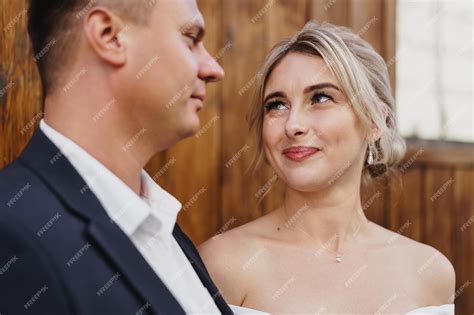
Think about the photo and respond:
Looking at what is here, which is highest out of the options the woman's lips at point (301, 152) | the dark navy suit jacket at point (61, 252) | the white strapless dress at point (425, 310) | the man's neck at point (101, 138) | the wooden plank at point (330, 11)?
the wooden plank at point (330, 11)

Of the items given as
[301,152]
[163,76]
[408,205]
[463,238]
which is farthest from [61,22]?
[463,238]

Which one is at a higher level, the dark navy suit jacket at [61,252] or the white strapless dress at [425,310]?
the dark navy suit jacket at [61,252]

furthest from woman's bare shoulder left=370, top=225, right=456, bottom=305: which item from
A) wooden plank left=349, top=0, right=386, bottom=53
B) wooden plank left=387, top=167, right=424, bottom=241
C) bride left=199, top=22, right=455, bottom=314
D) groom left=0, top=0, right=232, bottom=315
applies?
groom left=0, top=0, right=232, bottom=315

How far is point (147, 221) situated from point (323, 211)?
0.97 m

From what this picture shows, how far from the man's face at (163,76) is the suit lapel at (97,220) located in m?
0.15

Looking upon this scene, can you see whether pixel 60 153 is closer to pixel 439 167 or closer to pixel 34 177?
pixel 34 177

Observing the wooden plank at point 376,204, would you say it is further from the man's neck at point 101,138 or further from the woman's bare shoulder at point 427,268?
the man's neck at point 101,138

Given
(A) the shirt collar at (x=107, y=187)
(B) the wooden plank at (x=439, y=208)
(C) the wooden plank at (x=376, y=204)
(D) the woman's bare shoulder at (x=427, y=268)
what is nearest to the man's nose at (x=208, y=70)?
(A) the shirt collar at (x=107, y=187)

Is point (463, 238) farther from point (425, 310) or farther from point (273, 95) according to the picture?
point (273, 95)

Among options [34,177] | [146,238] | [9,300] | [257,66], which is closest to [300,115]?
[257,66]

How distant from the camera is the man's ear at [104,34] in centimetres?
128

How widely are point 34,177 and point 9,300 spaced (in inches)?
9.0

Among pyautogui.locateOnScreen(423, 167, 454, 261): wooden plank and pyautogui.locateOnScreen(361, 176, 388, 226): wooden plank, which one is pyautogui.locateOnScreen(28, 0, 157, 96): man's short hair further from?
pyautogui.locateOnScreen(423, 167, 454, 261): wooden plank

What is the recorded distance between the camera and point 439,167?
331 cm
